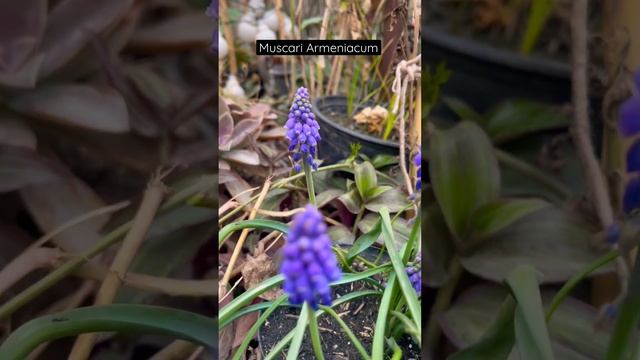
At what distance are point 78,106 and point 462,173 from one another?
0.89 ft

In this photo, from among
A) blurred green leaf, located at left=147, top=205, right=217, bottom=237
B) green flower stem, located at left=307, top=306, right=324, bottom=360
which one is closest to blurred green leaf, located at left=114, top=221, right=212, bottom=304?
blurred green leaf, located at left=147, top=205, right=217, bottom=237

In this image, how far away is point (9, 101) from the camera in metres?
0.47

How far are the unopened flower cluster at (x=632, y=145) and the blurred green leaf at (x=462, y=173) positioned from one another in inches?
3.6

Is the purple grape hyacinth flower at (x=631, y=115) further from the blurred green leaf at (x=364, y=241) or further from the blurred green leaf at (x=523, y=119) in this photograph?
the blurred green leaf at (x=364, y=241)

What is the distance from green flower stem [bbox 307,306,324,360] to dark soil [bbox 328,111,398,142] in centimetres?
15

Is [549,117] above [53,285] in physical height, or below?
above

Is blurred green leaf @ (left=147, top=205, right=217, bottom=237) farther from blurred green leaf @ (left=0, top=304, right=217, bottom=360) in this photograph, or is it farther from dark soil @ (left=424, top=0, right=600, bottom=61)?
dark soil @ (left=424, top=0, right=600, bottom=61)

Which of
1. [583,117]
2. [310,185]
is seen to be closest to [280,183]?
[310,185]

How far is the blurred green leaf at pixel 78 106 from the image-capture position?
47cm

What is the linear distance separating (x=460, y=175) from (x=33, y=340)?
0.32m

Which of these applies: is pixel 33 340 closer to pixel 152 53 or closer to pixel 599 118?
pixel 152 53

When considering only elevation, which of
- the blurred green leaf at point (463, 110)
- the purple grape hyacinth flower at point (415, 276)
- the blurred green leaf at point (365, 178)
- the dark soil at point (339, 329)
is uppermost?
the blurred green leaf at point (463, 110)

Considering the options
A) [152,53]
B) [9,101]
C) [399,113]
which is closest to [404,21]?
[399,113]

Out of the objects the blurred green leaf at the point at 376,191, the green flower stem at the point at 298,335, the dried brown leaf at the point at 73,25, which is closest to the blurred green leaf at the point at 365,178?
the blurred green leaf at the point at 376,191
